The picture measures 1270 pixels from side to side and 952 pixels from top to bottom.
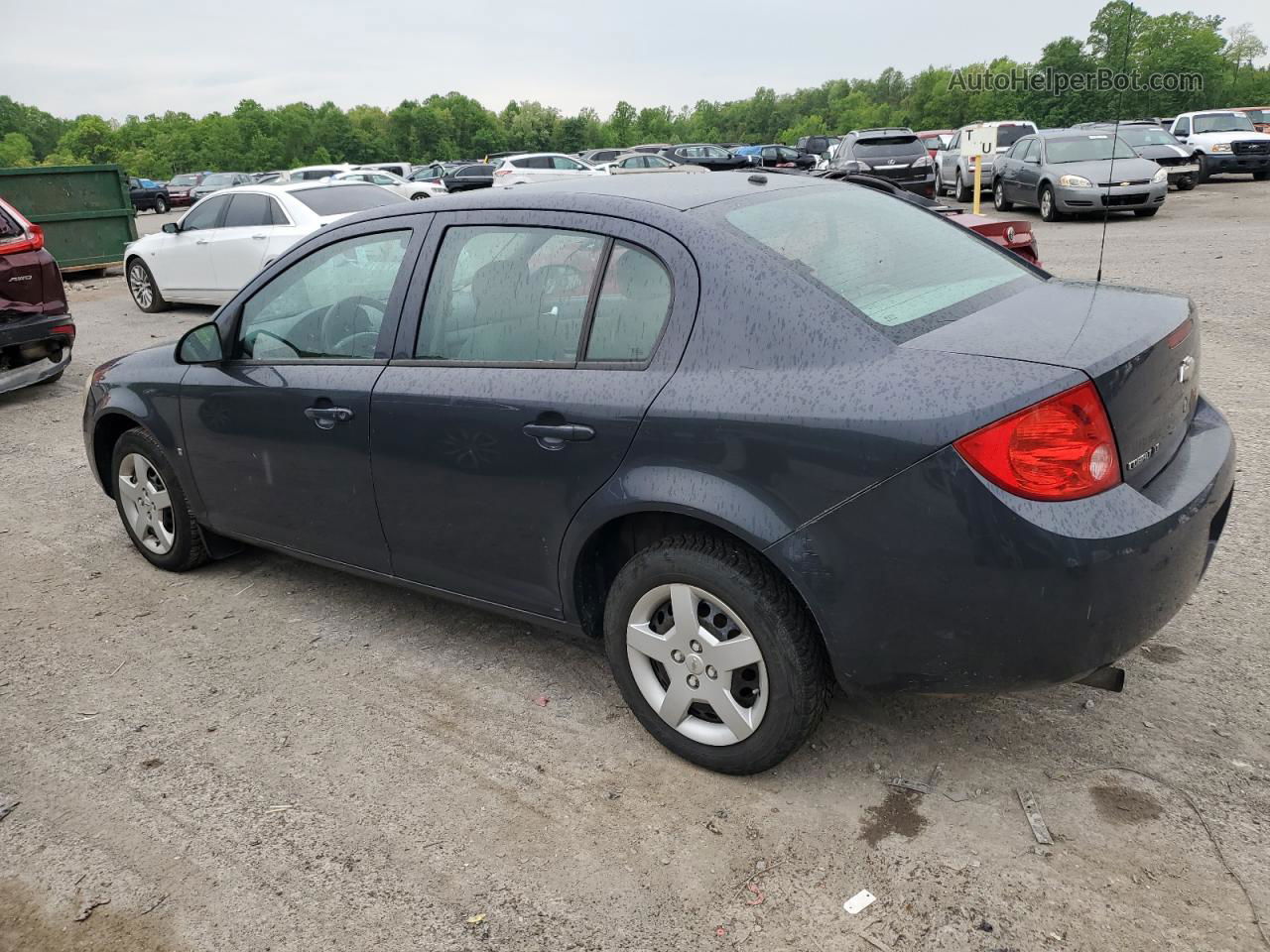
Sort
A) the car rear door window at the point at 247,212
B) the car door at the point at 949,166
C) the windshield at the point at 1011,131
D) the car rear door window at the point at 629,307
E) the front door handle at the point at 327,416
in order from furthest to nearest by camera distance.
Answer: the windshield at the point at 1011,131, the car door at the point at 949,166, the car rear door window at the point at 247,212, the front door handle at the point at 327,416, the car rear door window at the point at 629,307

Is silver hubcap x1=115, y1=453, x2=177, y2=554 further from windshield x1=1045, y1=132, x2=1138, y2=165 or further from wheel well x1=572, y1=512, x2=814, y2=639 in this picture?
windshield x1=1045, y1=132, x2=1138, y2=165

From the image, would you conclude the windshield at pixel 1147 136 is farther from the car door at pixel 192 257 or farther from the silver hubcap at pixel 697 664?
the silver hubcap at pixel 697 664

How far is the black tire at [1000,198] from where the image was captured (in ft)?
67.8

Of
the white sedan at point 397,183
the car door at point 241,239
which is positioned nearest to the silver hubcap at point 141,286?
the car door at point 241,239

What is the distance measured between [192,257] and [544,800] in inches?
457

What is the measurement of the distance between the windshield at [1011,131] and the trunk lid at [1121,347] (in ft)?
94.3

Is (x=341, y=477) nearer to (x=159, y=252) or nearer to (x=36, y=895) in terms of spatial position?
(x=36, y=895)

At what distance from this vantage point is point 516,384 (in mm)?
3227

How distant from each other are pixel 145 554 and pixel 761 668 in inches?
133

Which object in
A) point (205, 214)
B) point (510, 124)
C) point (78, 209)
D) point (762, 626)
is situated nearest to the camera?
point (762, 626)

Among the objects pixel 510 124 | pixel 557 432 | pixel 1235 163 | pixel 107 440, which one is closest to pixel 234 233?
pixel 107 440

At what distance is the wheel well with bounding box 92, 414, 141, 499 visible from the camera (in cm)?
490

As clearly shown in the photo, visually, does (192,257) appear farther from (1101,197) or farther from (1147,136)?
(1147,136)

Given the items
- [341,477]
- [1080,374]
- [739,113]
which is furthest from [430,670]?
[739,113]
